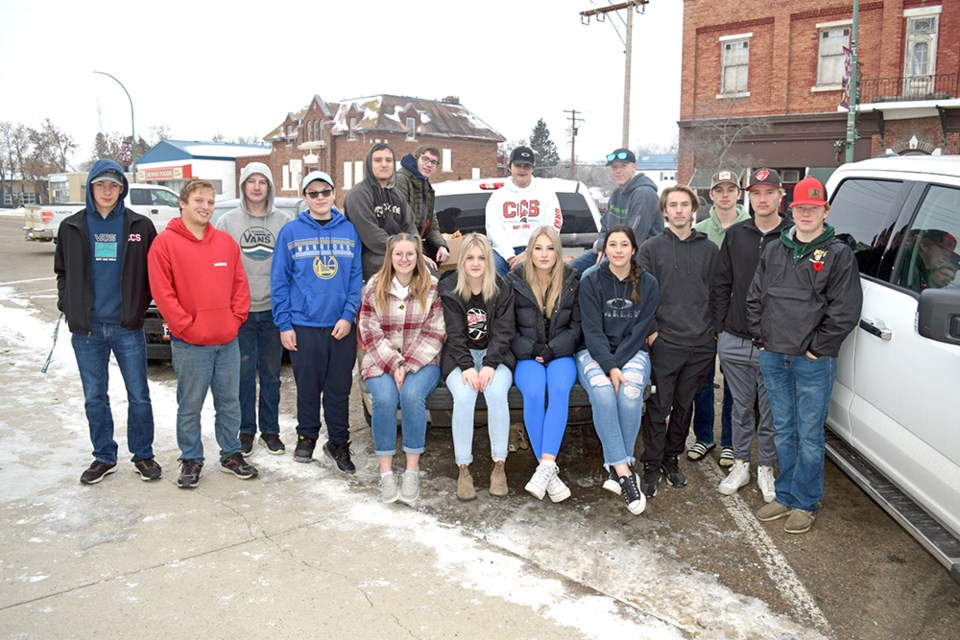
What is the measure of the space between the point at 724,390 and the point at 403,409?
2.40 metres

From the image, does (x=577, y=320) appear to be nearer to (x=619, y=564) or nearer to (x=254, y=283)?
(x=619, y=564)

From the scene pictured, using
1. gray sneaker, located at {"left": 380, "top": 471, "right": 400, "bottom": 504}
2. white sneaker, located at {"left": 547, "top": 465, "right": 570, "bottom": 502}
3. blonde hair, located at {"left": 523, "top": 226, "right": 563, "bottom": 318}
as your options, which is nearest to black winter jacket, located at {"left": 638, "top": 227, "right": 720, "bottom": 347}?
blonde hair, located at {"left": 523, "top": 226, "right": 563, "bottom": 318}

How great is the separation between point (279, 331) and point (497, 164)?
56485 millimetres

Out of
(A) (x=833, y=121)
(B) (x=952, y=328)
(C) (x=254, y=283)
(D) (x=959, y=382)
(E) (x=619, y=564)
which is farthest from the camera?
(A) (x=833, y=121)

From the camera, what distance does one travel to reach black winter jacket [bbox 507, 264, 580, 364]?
483cm

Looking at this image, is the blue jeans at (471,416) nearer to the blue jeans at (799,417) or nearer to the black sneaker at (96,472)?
the blue jeans at (799,417)

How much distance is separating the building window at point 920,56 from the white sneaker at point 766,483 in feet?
78.3

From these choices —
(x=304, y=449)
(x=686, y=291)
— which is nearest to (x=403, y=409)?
(x=304, y=449)

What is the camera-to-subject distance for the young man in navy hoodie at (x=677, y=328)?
472cm

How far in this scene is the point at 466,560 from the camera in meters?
3.79

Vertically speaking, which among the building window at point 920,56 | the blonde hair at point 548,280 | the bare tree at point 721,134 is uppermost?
the building window at point 920,56

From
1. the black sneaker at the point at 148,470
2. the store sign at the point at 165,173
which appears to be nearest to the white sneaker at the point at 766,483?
the black sneaker at the point at 148,470

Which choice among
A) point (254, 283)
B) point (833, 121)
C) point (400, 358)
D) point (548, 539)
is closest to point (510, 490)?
point (548, 539)

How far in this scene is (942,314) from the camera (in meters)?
2.79
